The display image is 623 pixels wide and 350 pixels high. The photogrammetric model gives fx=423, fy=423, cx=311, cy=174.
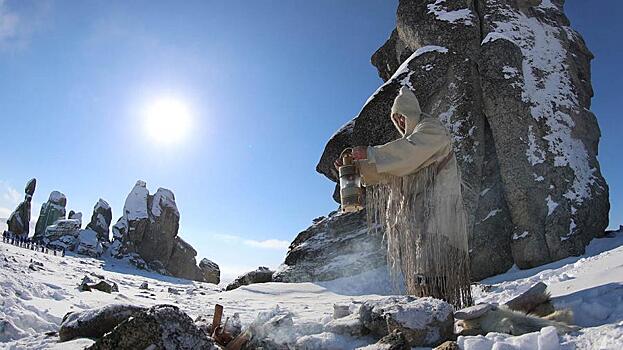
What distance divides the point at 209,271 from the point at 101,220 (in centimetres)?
1291

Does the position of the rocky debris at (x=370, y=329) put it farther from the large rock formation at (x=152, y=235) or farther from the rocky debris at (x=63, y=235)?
the rocky debris at (x=63, y=235)

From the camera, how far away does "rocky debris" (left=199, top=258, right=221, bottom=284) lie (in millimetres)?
47719

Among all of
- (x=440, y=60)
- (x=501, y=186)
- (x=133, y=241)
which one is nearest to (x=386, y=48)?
(x=440, y=60)

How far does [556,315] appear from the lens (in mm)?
2344

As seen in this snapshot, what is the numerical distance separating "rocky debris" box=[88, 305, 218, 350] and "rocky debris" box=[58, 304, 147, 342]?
105cm

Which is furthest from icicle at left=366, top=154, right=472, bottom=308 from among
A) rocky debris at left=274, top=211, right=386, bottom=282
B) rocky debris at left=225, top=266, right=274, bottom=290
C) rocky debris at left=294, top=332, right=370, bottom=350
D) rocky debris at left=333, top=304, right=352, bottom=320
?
rocky debris at left=225, top=266, right=274, bottom=290

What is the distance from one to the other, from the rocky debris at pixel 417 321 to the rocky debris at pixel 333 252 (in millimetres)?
9121

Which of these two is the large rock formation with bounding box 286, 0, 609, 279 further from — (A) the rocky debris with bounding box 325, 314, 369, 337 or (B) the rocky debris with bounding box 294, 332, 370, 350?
Answer: (B) the rocky debris with bounding box 294, 332, 370, 350

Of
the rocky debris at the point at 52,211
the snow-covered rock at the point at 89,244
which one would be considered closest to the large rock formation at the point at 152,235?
the snow-covered rock at the point at 89,244

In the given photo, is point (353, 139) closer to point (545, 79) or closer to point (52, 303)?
point (545, 79)

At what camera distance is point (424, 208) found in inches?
129

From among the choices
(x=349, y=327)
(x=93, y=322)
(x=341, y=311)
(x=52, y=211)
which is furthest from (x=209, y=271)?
(x=349, y=327)

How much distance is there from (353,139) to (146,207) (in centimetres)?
3546

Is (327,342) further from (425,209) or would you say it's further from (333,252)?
(333,252)
